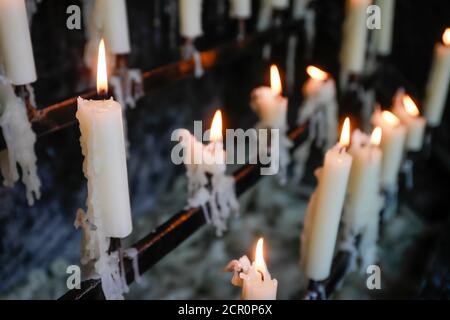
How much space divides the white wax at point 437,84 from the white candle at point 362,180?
0.43 m

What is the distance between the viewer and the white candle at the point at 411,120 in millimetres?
1467

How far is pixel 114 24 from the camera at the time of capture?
1166mm

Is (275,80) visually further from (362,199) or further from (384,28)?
(384,28)

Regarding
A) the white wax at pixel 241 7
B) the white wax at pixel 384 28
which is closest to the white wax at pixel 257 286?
the white wax at pixel 241 7

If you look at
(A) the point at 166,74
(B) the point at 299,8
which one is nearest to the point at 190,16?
(A) the point at 166,74

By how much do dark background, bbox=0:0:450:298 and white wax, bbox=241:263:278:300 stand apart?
1.98 feet

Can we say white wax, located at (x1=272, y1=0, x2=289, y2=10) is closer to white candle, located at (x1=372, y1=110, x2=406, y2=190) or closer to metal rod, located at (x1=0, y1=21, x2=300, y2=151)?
metal rod, located at (x1=0, y1=21, x2=300, y2=151)

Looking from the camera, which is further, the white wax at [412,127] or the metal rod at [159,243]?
the white wax at [412,127]

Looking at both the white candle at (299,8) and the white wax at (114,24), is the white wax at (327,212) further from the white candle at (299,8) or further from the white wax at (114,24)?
the white candle at (299,8)

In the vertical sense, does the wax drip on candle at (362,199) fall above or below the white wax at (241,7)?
below

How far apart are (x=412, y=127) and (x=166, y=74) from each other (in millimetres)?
709

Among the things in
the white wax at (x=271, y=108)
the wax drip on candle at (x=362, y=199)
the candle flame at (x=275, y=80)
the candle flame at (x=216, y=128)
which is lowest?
the wax drip on candle at (x=362, y=199)
